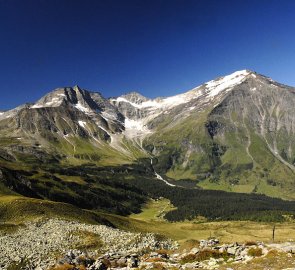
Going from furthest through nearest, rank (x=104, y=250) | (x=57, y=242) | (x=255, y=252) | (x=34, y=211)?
(x=34, y=211), (x=57, y=242), (x=104, y=250), (x=255, y=252)

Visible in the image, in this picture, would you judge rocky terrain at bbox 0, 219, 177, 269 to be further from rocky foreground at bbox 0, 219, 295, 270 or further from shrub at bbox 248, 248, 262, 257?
shrub at bbox 248, 248, 262, 257

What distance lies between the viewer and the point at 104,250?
7419cm

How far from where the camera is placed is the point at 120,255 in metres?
57.2

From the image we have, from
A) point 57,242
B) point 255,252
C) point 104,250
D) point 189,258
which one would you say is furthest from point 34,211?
point 255,252

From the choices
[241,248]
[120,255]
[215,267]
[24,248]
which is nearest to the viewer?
[215,267]

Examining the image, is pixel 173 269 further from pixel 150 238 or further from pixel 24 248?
pixel 150 238

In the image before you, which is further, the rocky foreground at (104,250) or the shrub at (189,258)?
the shrub at (189,258)

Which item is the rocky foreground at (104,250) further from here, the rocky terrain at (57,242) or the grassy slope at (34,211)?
the grassy slope at (34,211)

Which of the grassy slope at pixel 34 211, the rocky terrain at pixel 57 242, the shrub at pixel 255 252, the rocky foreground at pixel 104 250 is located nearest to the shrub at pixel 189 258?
the rocky foreground at pixel 104 250

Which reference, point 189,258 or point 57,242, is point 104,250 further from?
point 189,258

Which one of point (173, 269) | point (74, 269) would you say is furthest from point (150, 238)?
point (173, 269)

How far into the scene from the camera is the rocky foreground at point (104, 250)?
4488 centimetres

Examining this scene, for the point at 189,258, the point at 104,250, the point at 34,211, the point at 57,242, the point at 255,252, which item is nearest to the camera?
the point at 255,252

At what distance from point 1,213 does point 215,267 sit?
7819 centimetres
